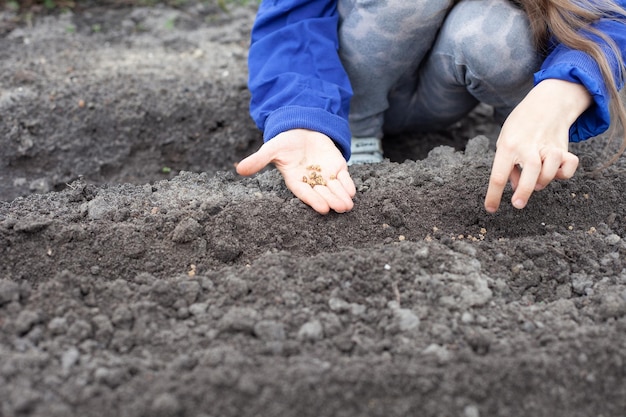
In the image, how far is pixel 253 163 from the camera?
1698 millimetres

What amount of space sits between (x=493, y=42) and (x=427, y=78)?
0.36 meters

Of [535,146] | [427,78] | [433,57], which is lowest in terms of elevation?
[427,78]

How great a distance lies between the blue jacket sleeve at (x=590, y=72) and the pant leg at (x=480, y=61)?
0.13 metres

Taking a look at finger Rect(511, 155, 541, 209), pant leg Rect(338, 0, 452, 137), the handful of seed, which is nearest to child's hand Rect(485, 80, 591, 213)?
finger Rect(511, 155, 541, 209)

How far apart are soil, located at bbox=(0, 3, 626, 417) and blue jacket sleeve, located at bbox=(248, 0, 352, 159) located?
21 centimetres

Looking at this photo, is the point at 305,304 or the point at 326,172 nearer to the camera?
the point at 305,304

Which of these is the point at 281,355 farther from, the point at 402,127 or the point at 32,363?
the point at 402,127

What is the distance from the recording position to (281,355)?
1.25 metres

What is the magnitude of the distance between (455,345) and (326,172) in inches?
26.0

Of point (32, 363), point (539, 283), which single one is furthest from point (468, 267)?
point (32, 363)

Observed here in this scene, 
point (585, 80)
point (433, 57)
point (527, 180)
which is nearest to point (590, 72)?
point (585, 80)

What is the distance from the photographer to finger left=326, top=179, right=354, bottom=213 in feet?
5.45

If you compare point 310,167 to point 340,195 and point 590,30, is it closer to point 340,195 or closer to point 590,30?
point 340,195

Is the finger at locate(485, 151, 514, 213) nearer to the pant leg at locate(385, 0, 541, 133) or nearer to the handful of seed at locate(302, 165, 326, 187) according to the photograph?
the handful of seed at locate(302, 165, 326, 187)
